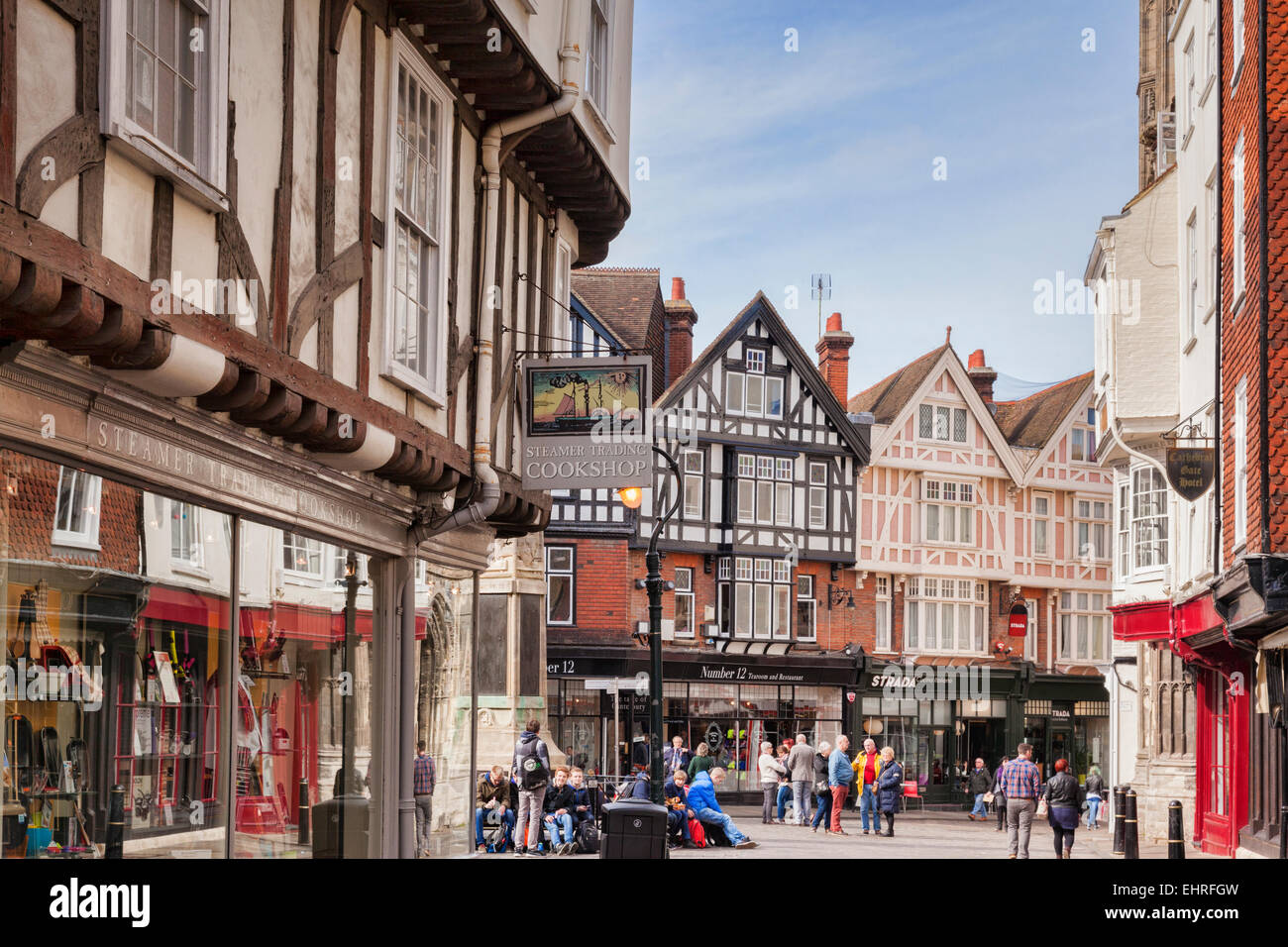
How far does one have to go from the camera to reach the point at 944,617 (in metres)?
42.0

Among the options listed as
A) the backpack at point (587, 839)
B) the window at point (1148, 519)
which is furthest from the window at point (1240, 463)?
the backpack at point (587, 839)

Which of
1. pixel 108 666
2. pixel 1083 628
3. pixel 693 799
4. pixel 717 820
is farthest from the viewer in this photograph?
pixel 1083 628

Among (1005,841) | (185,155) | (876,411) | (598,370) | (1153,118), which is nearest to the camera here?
(185,155)

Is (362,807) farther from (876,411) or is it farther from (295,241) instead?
(876,411)

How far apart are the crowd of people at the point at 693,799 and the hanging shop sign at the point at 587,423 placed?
364 cm

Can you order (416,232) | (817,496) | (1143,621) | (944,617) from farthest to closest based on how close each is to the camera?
1. (944,617)
2. (817,496)
3. (1143,621)
4. (416,232)

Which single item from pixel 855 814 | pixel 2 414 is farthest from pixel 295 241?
pixel 855 814

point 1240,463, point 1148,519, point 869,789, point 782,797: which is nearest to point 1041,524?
point 782,797

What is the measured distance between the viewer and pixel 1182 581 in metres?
22.6

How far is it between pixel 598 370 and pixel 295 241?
3828mm

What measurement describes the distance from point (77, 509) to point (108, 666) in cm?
73

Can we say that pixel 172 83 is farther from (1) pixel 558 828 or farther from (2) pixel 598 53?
(1) pixel 558 828

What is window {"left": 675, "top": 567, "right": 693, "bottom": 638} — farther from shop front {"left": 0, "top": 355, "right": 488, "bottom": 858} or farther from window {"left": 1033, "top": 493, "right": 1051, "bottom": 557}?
shop front {"left": 0, "top": 355, "right": 488, "bottom": 858}

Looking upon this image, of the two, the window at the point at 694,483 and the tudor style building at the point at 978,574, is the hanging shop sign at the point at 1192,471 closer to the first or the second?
the window at the point at 694,483
